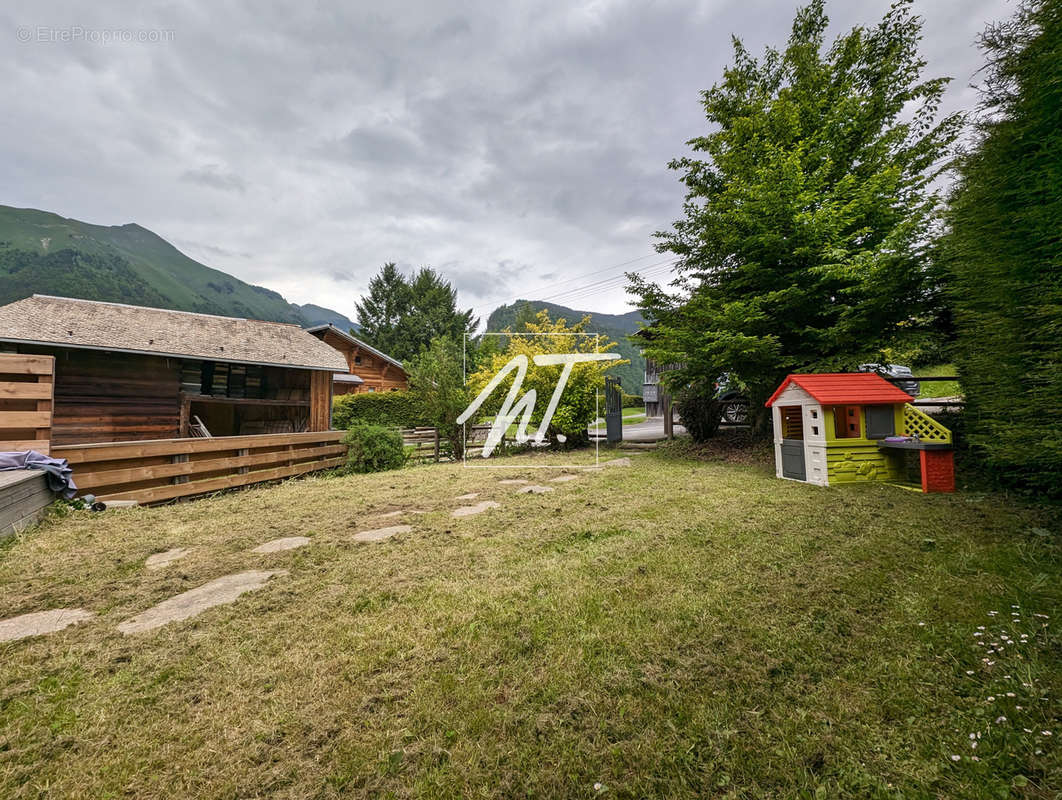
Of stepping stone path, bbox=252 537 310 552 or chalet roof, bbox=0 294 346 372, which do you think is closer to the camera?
stepping stone path, bbox=252 537 310 552

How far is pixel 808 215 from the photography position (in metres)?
6.97

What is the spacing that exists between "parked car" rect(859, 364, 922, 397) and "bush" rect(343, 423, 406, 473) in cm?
966

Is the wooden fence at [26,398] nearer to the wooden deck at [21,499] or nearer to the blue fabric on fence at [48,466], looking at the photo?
the blue fabric on fence at [48,466]

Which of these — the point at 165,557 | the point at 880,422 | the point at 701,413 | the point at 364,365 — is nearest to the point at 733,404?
the point at 701,413

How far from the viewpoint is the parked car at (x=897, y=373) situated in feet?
25.4

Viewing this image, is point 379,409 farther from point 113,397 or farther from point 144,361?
point 113,397

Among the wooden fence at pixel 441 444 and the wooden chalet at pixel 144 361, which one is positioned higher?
the wooden chalet at pixel 144 361

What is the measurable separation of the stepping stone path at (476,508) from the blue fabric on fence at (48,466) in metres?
4.45

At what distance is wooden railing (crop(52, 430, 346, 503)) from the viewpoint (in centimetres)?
509

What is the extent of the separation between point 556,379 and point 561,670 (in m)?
8.61

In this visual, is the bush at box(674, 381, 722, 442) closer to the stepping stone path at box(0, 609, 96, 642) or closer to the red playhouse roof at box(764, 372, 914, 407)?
the red playhouse roof at box(764, 372, 914, 407)

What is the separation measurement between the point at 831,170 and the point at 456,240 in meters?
18.3

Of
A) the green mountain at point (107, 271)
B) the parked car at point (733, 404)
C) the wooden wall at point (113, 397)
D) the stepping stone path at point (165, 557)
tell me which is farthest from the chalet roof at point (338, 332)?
the green mountain at point (107, 271)

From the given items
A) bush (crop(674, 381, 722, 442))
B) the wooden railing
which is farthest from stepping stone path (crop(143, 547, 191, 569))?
bush (crop(674, 381, 722, 442))
